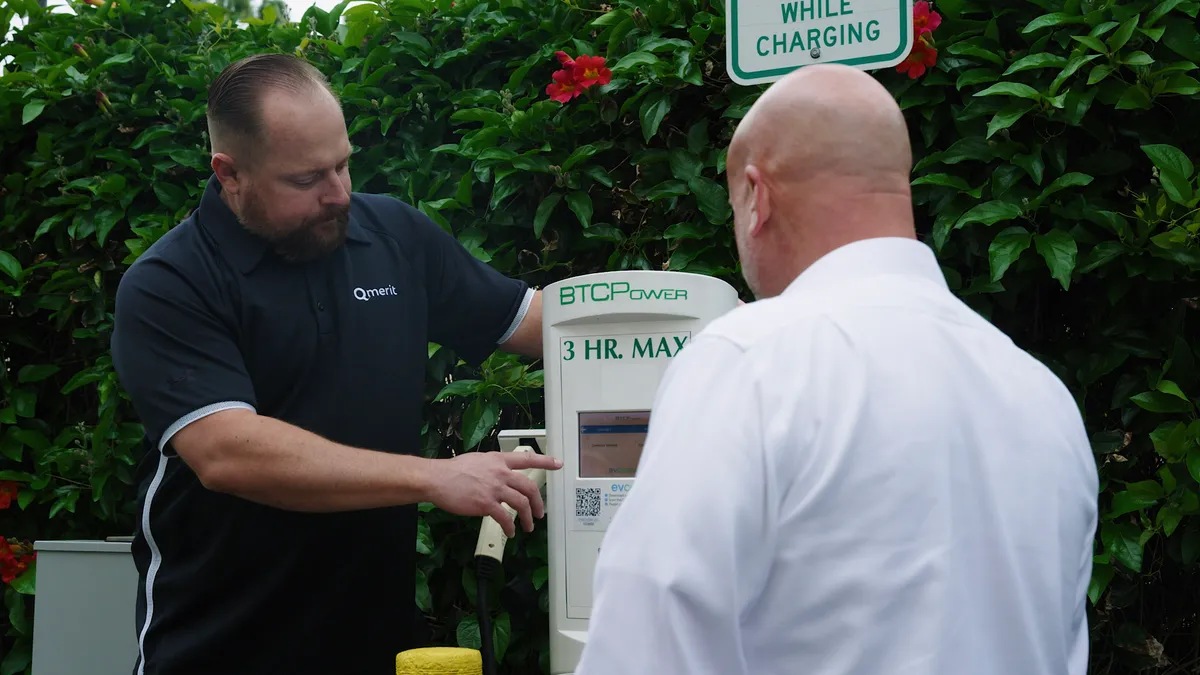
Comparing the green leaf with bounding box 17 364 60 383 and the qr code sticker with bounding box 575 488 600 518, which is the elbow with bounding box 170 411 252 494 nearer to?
the qr code sticker with bounding box 575 488 600 518

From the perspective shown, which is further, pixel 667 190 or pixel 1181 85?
pixel 667 190

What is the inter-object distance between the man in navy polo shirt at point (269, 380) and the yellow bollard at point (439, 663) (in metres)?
0.55

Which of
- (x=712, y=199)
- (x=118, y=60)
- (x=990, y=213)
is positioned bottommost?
(x=990, y=213)

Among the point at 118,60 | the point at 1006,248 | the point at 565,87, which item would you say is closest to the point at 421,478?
the point at 565,87

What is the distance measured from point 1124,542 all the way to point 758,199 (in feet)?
4.64

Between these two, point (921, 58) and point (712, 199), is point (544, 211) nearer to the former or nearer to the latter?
point (712, 199)

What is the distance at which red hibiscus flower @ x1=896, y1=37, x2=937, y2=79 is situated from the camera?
8.01 ft

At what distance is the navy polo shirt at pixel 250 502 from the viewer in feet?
7.49

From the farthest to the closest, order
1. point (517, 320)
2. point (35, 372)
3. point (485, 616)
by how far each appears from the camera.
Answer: point (35, 372), point (517, 320), point (485, 616)

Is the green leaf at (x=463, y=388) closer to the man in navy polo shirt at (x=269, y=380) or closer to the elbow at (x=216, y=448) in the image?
the man in navy polo shirt at (x=269, y=380)

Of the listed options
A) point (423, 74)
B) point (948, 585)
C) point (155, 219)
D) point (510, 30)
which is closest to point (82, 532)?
point (155, 219)

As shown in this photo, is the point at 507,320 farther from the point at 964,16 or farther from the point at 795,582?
the point at 795,582

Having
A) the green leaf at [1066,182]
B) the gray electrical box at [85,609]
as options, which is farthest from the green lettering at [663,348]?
the gray electrical box at [85,609]

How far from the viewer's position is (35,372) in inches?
146
